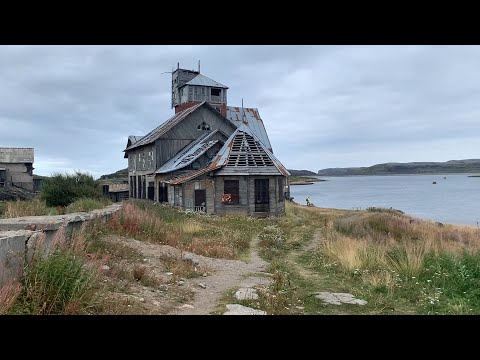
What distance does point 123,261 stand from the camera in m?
9.36

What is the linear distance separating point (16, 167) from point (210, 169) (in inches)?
953

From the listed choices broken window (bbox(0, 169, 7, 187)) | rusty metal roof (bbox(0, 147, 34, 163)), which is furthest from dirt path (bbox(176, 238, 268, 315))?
broken window (bbox(0, 169, 7, 187))

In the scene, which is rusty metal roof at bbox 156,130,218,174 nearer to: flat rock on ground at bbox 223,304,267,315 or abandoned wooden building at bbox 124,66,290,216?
abandoned wooden building at bbox 124,66,290,216

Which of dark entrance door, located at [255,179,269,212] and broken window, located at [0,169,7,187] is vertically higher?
broken window, located at [0,169,7,187]

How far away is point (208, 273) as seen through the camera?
32.1 ft

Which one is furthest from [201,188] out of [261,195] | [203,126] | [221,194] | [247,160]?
[203,126]

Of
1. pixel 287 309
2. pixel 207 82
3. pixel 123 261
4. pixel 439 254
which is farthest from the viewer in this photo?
pixel 207 82

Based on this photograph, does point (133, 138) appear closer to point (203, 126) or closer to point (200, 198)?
point (203, 126)

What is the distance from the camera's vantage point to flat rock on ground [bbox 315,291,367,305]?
7349 mm
